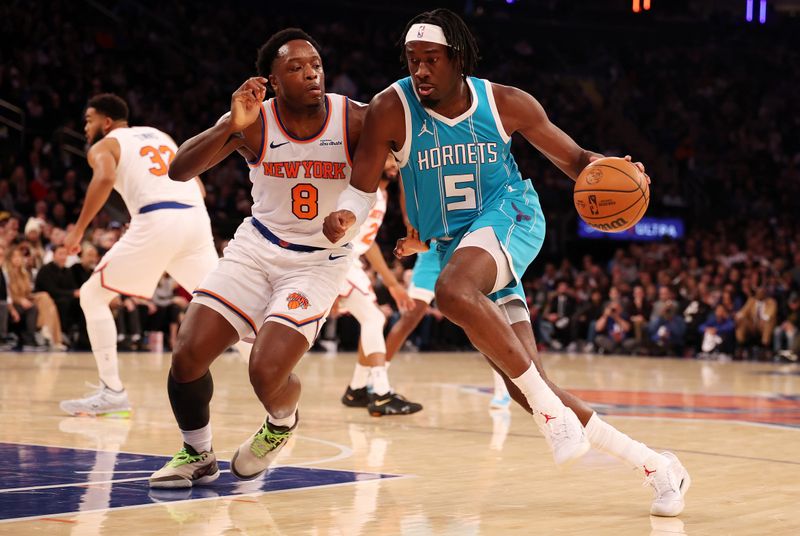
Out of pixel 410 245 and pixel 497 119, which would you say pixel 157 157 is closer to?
pixel 410 245

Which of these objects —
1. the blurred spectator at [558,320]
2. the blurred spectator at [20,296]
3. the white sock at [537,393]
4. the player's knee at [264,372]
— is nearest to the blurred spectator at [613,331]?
the blurred spectator at [558,320]

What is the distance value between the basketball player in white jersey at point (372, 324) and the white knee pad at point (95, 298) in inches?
71.1

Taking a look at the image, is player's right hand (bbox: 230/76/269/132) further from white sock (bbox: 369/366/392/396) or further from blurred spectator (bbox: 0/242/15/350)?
blurred spectator (bbox: 0/242/15/350)

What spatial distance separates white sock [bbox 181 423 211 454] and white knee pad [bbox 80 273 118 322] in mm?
2931

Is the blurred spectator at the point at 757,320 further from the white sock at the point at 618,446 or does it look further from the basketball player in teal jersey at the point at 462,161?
the white sock at the point at 618,446

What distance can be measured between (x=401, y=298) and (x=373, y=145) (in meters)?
3.73

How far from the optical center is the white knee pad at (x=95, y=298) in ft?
25.9

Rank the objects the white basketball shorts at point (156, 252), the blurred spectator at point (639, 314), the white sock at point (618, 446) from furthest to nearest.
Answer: the blurred spectator at point (639, 314) < the white basketball shorts at point (156, 252) < the white sock at point (618, 446)

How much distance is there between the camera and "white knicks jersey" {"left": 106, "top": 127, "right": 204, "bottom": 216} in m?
7.84

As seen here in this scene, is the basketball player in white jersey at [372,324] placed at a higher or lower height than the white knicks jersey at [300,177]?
lower

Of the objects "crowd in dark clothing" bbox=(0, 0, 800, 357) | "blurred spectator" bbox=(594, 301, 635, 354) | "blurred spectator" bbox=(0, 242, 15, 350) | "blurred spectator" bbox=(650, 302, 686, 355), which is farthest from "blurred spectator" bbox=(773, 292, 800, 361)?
"blurred spectator" bbox=(0, 242, 15, 350)

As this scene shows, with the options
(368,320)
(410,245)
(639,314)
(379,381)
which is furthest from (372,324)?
(639,314)

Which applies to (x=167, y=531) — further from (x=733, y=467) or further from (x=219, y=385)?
(x=219, y=385)

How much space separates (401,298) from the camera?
342 inches
